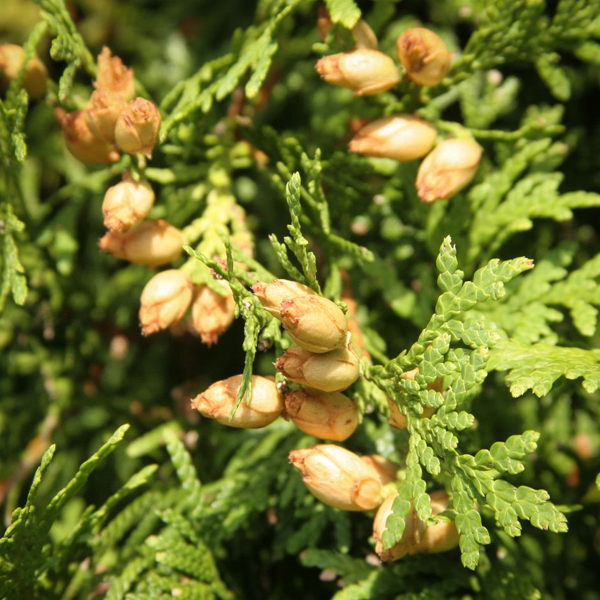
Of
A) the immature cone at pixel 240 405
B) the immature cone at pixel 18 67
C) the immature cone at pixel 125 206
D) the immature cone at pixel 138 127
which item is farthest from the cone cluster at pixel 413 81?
the immature cone at pixel 18 67

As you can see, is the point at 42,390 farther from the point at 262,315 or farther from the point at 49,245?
the point at 262,315

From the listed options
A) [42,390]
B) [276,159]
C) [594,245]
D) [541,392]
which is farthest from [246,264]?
[594,245]

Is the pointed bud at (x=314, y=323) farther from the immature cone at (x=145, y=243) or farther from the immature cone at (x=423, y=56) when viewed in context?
the immature cone at (x=423, y=56)

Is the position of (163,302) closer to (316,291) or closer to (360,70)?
(316,291)

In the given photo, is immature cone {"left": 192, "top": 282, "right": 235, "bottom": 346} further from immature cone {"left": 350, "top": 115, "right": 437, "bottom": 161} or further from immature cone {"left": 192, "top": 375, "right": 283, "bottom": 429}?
immature cone {"left": 350, "top": 115, "right": 437, "bottom": 161}

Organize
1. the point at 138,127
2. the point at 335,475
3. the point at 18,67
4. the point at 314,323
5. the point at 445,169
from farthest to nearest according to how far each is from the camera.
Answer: the point at 18,67, the point at 445,169, the point at 138,127, the point at 335,475, the point at 314,323

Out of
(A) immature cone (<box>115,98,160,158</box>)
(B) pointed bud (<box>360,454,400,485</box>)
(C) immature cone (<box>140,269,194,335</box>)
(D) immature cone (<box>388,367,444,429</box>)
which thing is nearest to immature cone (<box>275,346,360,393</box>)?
(D) immature cone (<box>388,367,444,429</box>)

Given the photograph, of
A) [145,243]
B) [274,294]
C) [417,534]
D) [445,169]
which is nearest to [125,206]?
[145,243]
